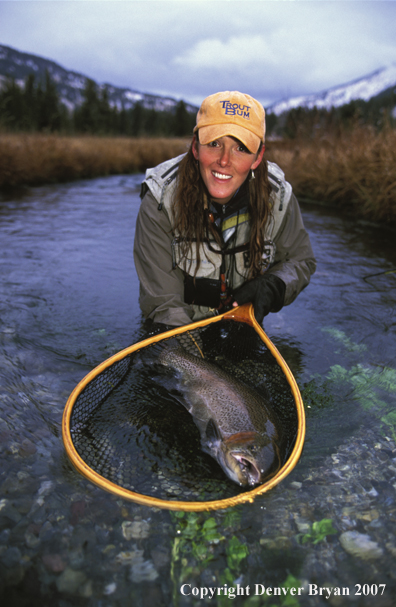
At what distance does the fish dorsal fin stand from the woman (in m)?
0.99

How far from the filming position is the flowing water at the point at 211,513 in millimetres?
1840

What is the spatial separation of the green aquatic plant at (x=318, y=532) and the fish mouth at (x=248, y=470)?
1.24 feet

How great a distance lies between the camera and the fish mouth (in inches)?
78.4

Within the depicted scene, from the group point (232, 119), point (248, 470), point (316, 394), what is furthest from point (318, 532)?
point (232, 119)

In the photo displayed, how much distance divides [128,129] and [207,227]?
64.7 meters

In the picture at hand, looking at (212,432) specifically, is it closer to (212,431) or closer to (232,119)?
(212,431)

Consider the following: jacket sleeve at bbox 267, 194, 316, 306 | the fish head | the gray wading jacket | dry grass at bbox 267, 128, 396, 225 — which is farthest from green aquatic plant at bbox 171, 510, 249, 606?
dry grass at bbox 267, 128, 396, 225

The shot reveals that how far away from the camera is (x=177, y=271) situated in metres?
3.68

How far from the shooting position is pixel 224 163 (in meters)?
3.11

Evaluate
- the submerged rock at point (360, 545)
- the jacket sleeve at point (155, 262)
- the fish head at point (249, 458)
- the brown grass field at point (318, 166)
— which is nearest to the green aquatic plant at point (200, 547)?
the fish head at point (249, 458)

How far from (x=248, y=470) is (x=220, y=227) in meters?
2.14

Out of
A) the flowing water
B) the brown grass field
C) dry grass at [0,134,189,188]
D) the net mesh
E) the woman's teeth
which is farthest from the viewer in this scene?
dry grass at [0,134,189,188]

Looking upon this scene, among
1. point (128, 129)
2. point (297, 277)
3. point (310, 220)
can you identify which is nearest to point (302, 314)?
point (297, 277)

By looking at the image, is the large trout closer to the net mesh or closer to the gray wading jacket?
the net mesh
